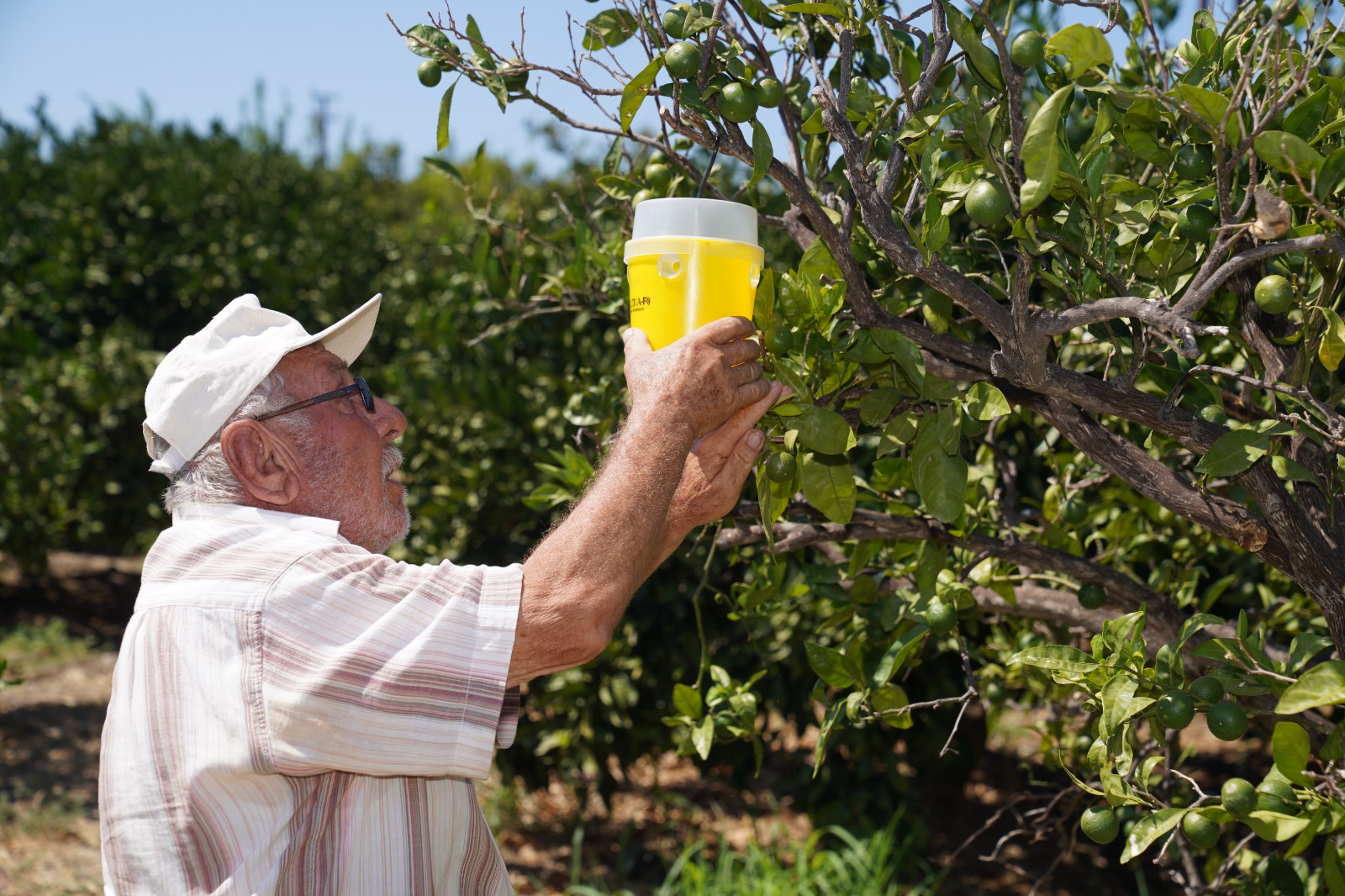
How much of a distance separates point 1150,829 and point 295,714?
113cm

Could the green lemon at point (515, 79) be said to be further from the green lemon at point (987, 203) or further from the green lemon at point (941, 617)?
the green lemon at point (941, 617)

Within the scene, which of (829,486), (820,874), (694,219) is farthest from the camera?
(820,874)

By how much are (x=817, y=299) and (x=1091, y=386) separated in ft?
1.34

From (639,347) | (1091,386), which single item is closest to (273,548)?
(639,347)

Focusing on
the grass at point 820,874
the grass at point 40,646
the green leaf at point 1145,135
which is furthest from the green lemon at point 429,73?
the grass at point 40,646

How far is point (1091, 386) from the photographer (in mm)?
1626

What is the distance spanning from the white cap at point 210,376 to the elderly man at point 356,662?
0.15m

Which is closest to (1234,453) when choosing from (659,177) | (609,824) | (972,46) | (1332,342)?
(1332,342)

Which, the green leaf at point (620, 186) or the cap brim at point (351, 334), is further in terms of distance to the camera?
the green leaf at point (620, 186)

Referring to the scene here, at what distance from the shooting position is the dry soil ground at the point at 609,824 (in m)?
4.43

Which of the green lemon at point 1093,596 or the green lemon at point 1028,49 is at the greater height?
the green lemon at point 1028,49

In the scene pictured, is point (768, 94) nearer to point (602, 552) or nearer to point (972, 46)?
point (972, 46)

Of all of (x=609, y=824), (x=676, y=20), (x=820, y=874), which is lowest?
(x=609, y=824)

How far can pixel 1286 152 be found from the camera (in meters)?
1.29
